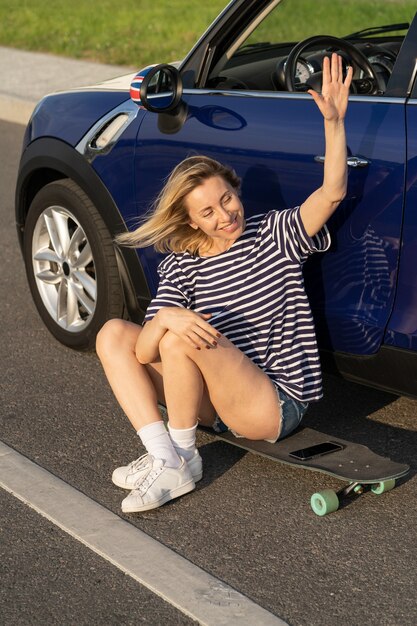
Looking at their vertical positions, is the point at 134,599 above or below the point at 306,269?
below

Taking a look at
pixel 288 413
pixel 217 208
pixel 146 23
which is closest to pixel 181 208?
pixel 217 208

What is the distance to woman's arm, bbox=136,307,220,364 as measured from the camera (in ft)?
11.8

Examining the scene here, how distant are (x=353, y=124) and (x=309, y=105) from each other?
0.75 feet

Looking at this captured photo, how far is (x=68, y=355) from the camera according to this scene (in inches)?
205

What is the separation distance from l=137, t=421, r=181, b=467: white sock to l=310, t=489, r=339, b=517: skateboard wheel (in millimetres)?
471

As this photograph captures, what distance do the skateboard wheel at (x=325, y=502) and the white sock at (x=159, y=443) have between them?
1.54 feet

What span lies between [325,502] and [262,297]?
2.35 ft

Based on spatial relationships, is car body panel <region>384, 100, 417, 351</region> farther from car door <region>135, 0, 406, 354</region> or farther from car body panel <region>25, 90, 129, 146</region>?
car body panel <region>25, 90, 129, 146</region>

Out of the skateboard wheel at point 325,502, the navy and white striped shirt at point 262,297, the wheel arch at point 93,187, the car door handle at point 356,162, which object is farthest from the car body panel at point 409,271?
the wheel arch at point 93,187

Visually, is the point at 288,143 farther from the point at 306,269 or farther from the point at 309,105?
the point at 306,269

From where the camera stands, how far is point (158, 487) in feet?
12.2

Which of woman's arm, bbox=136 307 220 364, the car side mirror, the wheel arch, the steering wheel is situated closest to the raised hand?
the steering wheel

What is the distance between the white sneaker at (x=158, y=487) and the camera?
12.1 feet

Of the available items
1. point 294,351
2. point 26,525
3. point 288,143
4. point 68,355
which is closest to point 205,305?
point 294,351
